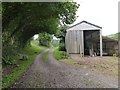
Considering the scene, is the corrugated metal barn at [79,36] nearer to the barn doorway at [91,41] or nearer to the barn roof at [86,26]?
the barn roof at [86,26]

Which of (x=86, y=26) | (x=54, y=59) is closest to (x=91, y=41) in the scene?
(x=86, y=26)

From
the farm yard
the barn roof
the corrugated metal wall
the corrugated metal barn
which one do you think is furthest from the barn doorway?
the corrugated metal wall

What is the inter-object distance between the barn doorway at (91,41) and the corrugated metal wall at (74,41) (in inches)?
77.5

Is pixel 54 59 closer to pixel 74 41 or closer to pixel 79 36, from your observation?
pixel 74 41

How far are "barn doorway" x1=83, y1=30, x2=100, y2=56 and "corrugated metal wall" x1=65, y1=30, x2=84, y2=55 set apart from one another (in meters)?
1.97

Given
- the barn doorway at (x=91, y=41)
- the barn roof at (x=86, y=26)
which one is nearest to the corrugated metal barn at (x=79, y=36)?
the barn roof at (x=86, y=26)

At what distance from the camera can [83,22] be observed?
93.8ft

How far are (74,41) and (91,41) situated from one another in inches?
136

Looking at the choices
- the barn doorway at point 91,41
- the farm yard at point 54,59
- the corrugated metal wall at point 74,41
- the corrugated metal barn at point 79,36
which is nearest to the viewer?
the farm yard at point 54,59

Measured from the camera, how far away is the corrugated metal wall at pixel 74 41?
28.6 m

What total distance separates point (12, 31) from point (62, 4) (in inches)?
321

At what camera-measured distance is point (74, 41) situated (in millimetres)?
28891

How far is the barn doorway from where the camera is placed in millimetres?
30212

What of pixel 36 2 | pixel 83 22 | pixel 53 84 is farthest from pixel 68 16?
pixel 83 22
